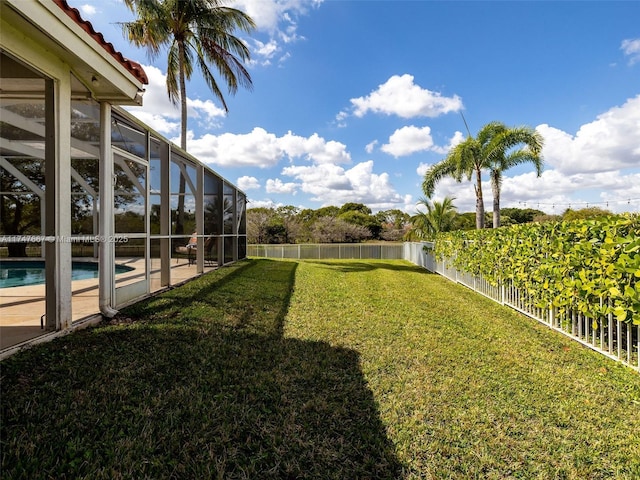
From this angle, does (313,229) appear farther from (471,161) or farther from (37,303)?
(37,303)

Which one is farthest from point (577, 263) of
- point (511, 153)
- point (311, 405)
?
point (511, 153)

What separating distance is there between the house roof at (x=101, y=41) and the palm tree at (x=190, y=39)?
9388mm

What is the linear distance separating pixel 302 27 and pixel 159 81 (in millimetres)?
6928

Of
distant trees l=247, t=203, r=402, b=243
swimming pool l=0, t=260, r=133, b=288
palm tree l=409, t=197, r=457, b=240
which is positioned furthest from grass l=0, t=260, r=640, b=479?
distant trees l=247, t=203, r=402, b=243

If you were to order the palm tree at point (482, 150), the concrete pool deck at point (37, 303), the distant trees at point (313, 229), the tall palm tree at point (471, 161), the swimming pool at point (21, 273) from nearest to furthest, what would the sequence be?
the concrete pool deck at point (37, 303) → the swimming pool at point (21, 273) → the palm tree at point (482, 150) → the tall palm tree at point (471, 161) → the distant trees at point (313, 229)

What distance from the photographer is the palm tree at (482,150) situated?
12.3 metres

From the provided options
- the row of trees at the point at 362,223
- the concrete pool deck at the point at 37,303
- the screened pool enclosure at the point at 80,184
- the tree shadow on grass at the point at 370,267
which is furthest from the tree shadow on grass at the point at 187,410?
the row of trees at the point at 362,223

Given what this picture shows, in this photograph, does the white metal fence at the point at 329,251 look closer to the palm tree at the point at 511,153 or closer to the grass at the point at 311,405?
the palm tree at the point at 511,153

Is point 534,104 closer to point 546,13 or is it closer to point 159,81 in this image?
point 546,13

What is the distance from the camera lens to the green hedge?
2.94 meters

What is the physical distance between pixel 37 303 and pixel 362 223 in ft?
104

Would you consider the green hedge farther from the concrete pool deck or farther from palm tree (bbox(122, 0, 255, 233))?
palm tree (bbox(122, 0, 255, 233))

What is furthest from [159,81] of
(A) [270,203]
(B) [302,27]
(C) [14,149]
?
(A) [270,203]

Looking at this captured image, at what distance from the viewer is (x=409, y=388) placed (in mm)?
2688
